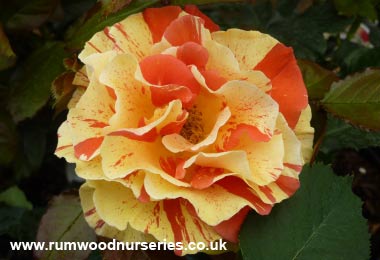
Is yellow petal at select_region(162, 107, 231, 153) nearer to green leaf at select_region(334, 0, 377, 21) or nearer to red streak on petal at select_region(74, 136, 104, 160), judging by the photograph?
red streak on petal at select_region(74, 136, 104, 160)

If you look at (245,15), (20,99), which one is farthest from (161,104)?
(245,15)

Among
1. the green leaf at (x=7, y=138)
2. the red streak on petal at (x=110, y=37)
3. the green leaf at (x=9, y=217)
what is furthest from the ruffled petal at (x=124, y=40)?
the green leaf at (x=9, y=217)

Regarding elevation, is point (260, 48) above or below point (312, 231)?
above

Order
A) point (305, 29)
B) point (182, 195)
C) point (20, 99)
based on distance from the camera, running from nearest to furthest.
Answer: point (182, 195) < point (20, 99) < point (305, 29)

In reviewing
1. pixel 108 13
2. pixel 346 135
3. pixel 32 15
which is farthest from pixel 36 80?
pixel 346 135

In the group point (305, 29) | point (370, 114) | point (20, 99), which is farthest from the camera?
point (305, 29)

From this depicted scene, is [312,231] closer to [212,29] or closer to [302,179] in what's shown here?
[302,179]
